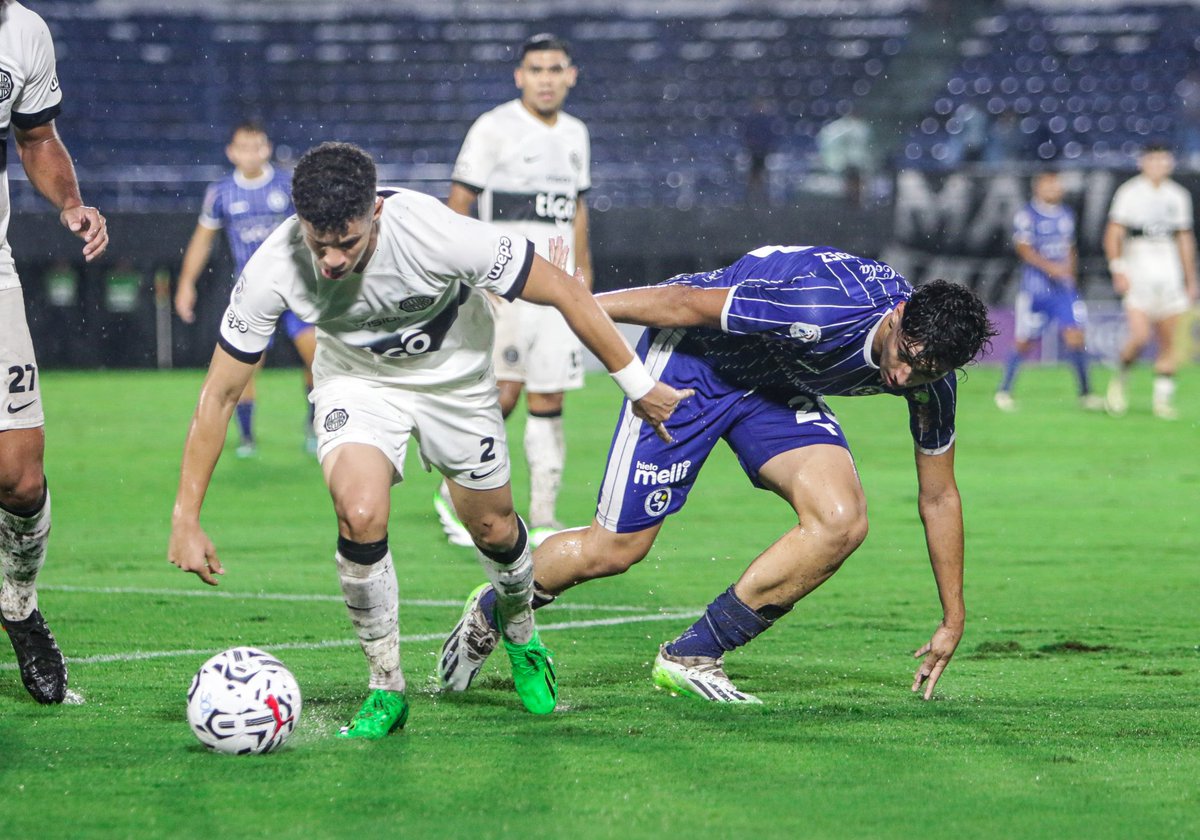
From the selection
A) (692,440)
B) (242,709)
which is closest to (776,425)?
(692,440)

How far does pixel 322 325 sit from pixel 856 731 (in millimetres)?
1942

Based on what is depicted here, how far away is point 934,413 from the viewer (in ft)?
16.4

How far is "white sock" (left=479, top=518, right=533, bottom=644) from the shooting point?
16.3 feet

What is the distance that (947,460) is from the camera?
5.13 m

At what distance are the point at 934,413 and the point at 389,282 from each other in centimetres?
174

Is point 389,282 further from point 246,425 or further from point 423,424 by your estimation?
point 246,425

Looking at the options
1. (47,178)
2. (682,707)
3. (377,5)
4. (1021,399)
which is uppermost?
(377,5)

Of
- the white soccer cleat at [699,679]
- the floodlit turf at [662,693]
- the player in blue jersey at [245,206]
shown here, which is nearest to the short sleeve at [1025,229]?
the floodlit turf at [662,693]

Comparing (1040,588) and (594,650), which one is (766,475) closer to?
(594,650)

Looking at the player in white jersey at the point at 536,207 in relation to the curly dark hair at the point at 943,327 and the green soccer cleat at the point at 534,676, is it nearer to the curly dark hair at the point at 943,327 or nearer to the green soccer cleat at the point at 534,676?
the green soccer cleat at the point at 534,676

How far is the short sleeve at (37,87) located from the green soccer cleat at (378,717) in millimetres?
2121

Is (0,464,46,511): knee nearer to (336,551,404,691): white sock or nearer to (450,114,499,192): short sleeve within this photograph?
(336,551,404,691): white sock

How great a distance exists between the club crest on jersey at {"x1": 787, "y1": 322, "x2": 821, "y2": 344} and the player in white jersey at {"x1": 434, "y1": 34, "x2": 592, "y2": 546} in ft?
11.6

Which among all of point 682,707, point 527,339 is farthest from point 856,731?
point 527,339
